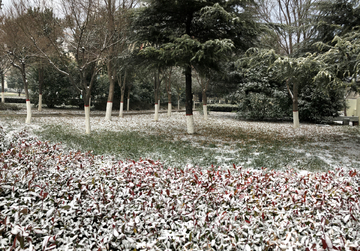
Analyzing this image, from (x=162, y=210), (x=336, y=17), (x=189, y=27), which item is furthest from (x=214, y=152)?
(x=336, y=17)

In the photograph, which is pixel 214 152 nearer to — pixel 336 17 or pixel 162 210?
pixel 162 210

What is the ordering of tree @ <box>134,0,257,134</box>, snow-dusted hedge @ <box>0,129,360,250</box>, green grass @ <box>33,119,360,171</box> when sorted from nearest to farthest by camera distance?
snow-dusted hedge @ <box>0,129,360,250</box>, green grass @ <box>33,119,360,171</box>, tree @ <box>134,0,257,134</box>

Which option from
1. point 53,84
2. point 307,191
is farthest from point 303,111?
point 53,84

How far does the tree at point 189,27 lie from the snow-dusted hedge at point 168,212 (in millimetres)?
5801

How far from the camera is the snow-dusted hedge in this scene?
1.82 metres

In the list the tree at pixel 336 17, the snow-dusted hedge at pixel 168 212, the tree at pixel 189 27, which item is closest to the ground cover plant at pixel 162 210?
the snow-dusted hedge at pixel 168 212

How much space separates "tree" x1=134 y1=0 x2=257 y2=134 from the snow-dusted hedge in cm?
580

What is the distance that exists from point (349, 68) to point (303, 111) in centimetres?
998

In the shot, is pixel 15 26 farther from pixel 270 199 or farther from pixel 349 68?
pixel 349 68

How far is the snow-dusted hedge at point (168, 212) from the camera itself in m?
1.82

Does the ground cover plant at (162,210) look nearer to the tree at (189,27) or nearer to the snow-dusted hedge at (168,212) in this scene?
the snow-dusted hedge at (168,212)

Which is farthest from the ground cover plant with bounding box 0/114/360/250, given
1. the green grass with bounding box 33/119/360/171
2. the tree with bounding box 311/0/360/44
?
the tree with bounding box 311/0/360/44

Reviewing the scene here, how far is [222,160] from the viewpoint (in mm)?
5527

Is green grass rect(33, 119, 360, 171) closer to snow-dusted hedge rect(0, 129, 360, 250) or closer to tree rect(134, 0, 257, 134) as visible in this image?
snow-dusted hedge rect(0, 129, 360, 250)
